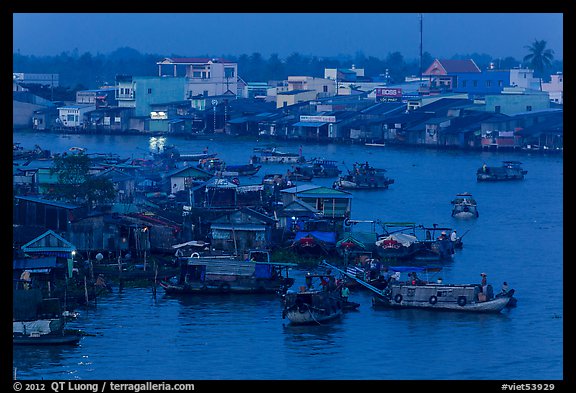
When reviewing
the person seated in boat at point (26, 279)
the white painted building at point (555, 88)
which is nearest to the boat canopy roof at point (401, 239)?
the person seated in boat at point (26, 279)

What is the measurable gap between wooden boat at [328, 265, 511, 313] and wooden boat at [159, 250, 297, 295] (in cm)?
54

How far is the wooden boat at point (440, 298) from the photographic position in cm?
561

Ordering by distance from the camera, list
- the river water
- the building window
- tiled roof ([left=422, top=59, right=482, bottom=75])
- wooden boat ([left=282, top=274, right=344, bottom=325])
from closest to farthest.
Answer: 1. the river water
2. wooden boat ([left=282, top=274, right=344, bottom=325])
3. the building window
4. tiled roof ([left=422, top=59, right=482, bottom=75])

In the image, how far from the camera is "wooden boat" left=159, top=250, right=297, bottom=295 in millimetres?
5914

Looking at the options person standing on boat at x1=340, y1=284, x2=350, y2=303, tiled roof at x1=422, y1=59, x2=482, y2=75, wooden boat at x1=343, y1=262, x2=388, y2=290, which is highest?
tiled roof at x1=422, y1=59, x2=482, y2=75

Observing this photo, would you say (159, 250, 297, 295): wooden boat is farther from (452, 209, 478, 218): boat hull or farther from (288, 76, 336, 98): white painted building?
(288, 76, 336, 98): white painted building

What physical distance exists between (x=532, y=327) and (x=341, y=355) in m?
1.07

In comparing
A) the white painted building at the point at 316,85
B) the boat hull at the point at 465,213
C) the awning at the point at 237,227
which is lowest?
the awning at the point at 237,227

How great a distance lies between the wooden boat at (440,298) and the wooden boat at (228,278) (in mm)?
538

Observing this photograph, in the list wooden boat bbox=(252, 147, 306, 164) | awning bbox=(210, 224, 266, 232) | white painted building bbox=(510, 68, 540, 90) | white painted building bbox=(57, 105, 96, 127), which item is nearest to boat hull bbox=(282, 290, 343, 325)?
awning bbox=(210, 224, 266, 232)

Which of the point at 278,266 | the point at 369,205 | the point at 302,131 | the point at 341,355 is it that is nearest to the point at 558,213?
the point at 369,205

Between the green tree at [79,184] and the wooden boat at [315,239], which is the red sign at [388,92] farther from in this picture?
the wooden boat at [315,239]

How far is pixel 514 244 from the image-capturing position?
811cm
